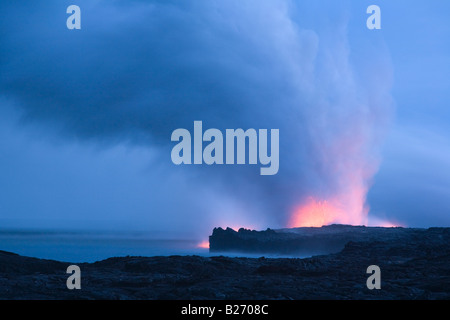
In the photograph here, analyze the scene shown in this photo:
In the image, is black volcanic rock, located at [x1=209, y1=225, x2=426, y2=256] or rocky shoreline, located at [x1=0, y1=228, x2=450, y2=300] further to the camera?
black volcanic rock, located at [x1=209, y1=225, x2=426, y2=256]

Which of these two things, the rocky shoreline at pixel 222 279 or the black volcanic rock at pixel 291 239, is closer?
the rocky shoreline at pixel 222 279

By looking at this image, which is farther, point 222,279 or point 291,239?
point 291,239

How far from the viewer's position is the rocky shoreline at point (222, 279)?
2466cm

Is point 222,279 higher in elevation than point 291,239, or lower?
lower

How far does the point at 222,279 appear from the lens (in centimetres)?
2948

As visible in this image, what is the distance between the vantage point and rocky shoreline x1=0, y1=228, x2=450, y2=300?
80.9ft
